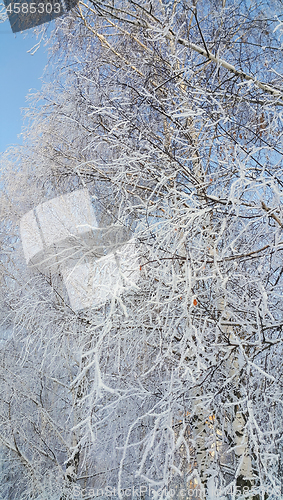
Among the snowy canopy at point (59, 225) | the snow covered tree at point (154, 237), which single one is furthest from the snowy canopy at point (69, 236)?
the snow covered tree at point (154, 237)

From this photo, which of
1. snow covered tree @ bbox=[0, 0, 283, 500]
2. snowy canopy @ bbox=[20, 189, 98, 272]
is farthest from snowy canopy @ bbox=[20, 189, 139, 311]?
snow covered tree @ bbox=[0, 0, 283, 500]

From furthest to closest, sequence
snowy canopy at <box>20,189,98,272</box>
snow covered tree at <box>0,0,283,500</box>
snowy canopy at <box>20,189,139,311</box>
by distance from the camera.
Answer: snowy canopy at <box>20,189,98,272</box>
snowy canopy at <box>20,189,139,311</box>
snow covered tree at <box>0,0,283,500</box>

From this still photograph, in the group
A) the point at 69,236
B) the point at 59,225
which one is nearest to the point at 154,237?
the point at 69,236

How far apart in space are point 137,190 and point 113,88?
1.15 meters

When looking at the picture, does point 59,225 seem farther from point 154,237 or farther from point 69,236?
point 154,237

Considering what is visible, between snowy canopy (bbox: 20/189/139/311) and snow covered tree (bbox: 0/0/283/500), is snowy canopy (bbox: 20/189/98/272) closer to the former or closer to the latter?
snowy canopy (bbox: 20/189/139/311)

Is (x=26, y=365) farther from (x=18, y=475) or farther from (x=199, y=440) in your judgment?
(x=199, y=440)

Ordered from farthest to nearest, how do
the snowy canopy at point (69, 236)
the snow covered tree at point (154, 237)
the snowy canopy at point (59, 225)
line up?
the snowy canopy at point (59, 225), the snowy canopy at point (69, 236), the snow covered tree at point (154, 237)

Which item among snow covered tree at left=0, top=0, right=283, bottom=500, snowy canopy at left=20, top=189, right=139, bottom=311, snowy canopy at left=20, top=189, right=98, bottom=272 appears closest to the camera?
snow covered tree at left=0, top=0, right=283, bottom=500

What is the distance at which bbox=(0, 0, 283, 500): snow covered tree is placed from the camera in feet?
7.66

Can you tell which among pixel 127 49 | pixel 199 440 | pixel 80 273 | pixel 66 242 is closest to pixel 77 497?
pixel 199 440

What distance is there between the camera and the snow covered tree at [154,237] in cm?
233

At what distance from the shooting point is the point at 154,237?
90.0 inches

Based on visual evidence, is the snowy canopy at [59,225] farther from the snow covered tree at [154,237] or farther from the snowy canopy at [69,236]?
the snow covered tree at [154,237]
